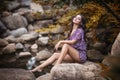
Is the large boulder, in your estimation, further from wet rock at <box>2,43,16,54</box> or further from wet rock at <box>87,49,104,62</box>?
wet rock at <box>2,43,16,54</box>

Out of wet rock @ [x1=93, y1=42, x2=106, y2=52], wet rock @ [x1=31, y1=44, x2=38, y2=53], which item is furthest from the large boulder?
wet rock @ [x1=31, y1=44, x2=38, y2=53]

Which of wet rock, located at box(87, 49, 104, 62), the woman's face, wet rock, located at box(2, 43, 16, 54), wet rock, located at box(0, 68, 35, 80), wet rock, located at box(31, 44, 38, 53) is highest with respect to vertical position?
the woman's face

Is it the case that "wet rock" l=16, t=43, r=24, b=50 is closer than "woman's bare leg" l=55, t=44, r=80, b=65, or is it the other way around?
"woman's bare leg" l=55, t=44, r=80, b=65

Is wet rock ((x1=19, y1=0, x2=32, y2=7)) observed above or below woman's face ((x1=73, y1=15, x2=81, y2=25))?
below

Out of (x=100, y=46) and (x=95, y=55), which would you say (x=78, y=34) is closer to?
(x=95, y=55)

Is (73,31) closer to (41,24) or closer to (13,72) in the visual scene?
(13,72)

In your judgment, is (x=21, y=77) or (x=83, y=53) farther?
(x=83, y=53)

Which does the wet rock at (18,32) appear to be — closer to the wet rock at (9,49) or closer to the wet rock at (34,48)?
the wet rock at (34,48)

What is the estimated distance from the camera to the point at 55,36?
909 centimetres

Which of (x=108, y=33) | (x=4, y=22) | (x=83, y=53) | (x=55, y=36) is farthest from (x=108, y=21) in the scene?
(x=4, y=22)

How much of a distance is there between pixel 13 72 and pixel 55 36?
4.90 m

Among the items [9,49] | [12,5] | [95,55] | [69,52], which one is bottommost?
[9,49]

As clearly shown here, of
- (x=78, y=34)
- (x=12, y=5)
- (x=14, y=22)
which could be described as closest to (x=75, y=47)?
(x=78, y=34)

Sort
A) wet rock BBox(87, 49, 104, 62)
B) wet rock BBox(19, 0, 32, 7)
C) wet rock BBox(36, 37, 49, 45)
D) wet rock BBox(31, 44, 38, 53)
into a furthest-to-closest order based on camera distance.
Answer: wet rock BBox(19, 0, 32, 7) < wet rock BBox(36, 37, 49, 45) < wet rock BBox(31, 44, 38, 53) < wet rock BBox(87, 49, 104, 62)
